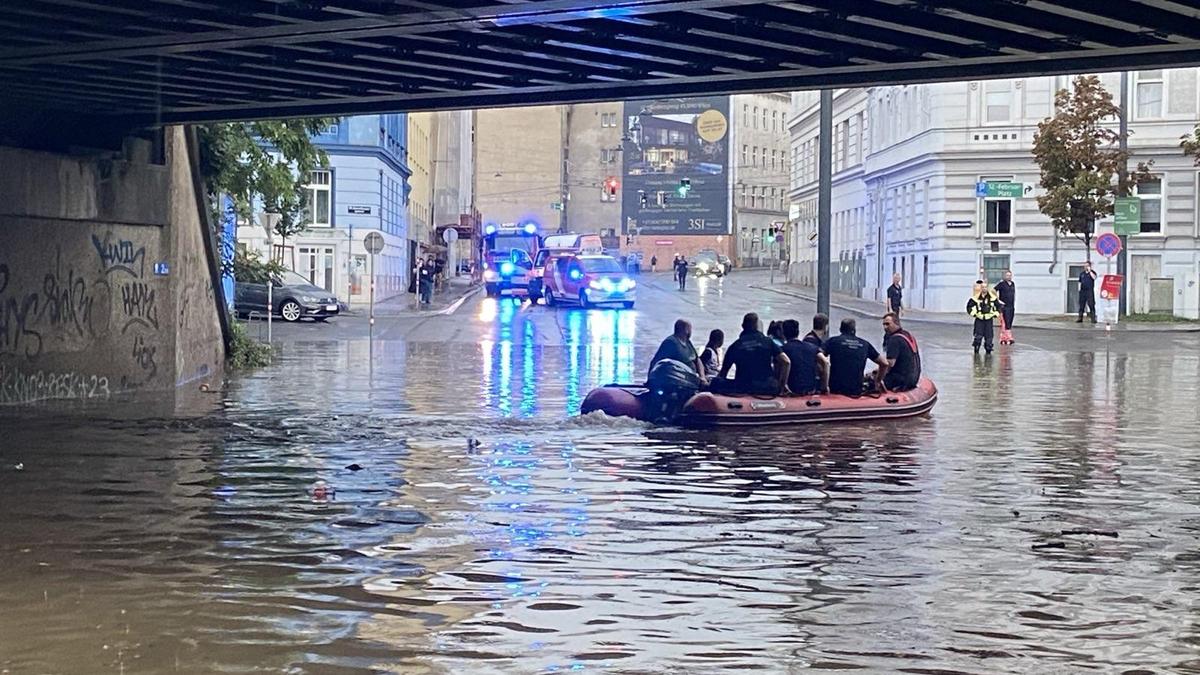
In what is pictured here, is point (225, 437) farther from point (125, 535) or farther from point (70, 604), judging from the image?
point (70, 604)

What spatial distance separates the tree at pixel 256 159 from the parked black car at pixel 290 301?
5.91 m

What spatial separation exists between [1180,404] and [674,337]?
860 cm

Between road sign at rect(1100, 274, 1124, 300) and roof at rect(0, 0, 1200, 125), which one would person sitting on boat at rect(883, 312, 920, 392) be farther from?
road sign at rect(1100, 274, 1124, 300)

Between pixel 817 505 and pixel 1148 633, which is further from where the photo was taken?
pixel 817 505

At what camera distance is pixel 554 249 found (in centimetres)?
7112

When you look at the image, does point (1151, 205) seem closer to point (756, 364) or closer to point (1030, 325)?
point (1030, 325)

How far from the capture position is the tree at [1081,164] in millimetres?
49969

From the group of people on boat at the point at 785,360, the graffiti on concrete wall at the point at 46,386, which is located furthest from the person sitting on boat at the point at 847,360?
the graffiti on concrete wall at the point at 46,386

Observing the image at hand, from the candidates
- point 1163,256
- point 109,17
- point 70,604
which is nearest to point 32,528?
point 70,604

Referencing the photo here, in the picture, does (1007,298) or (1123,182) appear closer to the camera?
(1007,298)

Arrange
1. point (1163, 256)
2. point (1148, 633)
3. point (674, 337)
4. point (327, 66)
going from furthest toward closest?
point (1163, 256), point (674, 337), point (327, 66), point (1148, 633)

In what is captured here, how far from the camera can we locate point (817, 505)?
1300 centimetres

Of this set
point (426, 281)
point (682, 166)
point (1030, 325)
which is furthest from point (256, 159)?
point (682, 166)

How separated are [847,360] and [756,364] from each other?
1.39 metres
